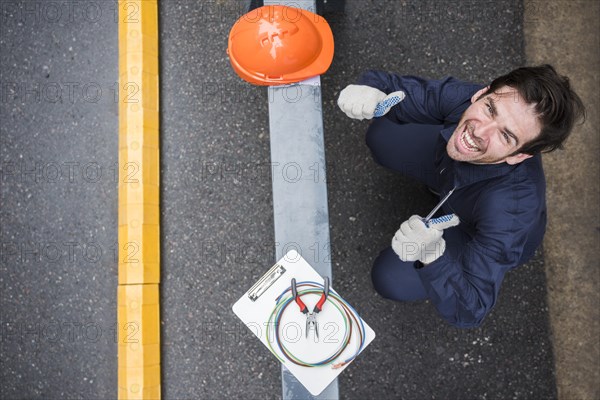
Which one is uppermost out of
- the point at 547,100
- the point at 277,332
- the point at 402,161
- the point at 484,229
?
the point at 547,100

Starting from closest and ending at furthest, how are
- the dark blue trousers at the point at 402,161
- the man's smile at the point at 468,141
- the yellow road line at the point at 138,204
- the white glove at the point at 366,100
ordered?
the man's smile at the point at 468,141, the white glove at the point at 366,100, the dark blue trousers at the point at 402,161, the yellow road line at the point at 138,204

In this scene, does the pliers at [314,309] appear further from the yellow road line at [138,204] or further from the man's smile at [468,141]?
the yellow road line at [138,204]

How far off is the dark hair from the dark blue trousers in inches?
18.6

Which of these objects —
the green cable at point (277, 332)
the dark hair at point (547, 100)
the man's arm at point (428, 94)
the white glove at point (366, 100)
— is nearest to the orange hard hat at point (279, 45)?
the white glove at point (366, 100)

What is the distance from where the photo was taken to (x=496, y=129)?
155 centimetres

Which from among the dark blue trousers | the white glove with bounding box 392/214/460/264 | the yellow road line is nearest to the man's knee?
the dark blue trousers

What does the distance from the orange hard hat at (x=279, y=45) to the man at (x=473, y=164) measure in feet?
0.66

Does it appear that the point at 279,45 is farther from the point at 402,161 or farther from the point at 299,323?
the point at 299,323

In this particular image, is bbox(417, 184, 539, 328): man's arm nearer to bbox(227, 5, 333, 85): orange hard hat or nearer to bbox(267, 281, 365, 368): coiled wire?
bbox(267, 281, 365, 368): coiled wire

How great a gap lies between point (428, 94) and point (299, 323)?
3.33 ft

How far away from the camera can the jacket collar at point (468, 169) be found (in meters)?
1.68

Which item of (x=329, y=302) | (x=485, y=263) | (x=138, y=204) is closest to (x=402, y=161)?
(x=485, y=263)

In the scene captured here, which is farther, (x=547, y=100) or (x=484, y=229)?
(x=484, y=229)

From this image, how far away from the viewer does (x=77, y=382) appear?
2.29 meters
